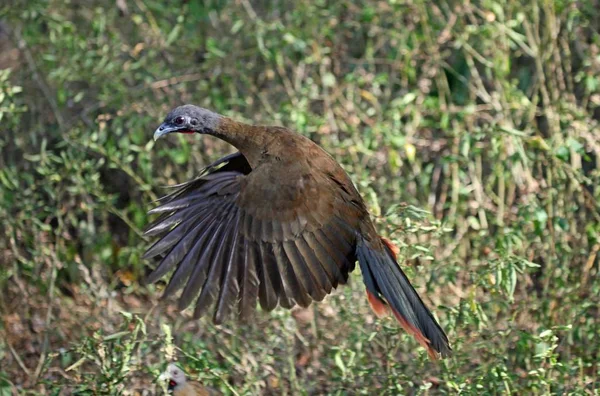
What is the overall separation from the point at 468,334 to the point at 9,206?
9.23ft

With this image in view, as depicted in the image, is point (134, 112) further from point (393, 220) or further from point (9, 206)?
point (393, 220)

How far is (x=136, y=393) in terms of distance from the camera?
191 inches

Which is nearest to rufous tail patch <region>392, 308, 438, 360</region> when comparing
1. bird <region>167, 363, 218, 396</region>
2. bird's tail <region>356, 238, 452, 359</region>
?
bird's tail <region>356, 238, 452, 359</region>

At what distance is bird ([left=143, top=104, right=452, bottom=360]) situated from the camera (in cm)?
434

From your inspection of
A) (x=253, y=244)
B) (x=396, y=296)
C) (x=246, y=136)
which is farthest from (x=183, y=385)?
(x=246, y=136)

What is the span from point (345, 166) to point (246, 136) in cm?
94

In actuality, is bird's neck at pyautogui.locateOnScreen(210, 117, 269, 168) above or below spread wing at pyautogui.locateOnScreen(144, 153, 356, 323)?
above

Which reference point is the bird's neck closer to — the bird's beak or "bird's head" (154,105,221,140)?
"bird's head" (154,105,221,140)

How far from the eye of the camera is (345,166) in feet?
19.0

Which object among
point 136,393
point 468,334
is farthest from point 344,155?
point 136,393

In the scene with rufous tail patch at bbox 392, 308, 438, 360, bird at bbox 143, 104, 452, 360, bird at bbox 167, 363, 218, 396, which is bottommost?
bird at bbox 167, 363, 218, 396

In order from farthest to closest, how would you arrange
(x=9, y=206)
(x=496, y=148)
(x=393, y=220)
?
1. (x=9, y=206)
2. (x=496, y=148)
3. (x=393, y=220)

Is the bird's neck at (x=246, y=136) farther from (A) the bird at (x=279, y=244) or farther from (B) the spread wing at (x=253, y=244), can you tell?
(B) the spread wing at (x=253, y=244)

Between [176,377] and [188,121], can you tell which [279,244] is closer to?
[176,377]
